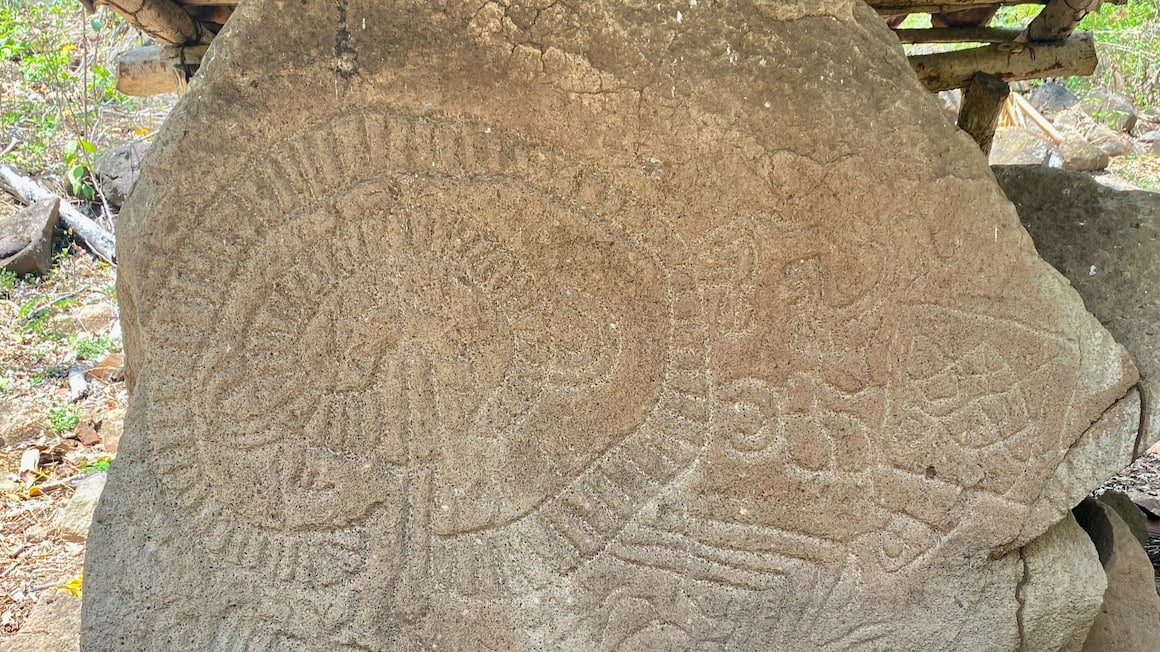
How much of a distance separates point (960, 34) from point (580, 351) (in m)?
2.12

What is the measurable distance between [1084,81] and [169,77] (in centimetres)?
692

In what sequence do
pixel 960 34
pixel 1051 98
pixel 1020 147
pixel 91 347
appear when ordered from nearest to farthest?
pixel 960 34 < pixel 91 347 < pixel 1020 147 < pixel 1051 98

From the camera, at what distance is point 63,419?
318 cm

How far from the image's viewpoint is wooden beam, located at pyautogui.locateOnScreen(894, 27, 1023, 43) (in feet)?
9.39

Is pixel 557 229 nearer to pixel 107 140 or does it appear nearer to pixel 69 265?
pixel 69 265

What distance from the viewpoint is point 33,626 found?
6.96 feet

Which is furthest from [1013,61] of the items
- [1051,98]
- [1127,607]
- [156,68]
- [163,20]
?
[1051,98]

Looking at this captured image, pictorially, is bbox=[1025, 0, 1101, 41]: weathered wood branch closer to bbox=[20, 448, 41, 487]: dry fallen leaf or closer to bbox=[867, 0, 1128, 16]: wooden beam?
bbox=[867, 0, 1128, 16]: wooden beam

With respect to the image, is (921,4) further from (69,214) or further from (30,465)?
(69,214)

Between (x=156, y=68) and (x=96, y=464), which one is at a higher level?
(x=156, y=68)

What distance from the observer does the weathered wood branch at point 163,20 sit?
2299 millimetres

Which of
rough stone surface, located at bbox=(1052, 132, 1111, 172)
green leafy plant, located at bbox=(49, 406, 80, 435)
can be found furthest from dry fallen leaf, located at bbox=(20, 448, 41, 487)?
rough stone surface, located at bbox=(1052, 132, 1111, 172)

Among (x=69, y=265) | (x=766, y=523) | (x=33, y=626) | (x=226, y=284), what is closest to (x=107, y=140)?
(x=69, y=265)

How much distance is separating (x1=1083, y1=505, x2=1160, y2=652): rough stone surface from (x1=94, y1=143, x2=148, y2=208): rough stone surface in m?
4.72
